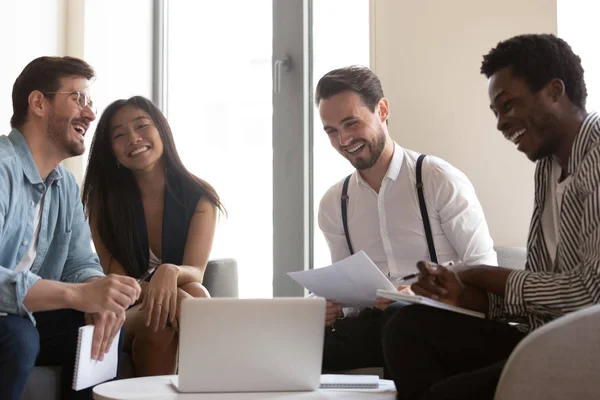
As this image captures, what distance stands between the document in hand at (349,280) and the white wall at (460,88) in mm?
1050

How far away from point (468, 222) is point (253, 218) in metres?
1.69

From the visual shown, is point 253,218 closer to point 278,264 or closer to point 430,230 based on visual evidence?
point 278,264

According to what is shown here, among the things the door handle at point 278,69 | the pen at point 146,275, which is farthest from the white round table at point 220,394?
the door handle at point 278,69

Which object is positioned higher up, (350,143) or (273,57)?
(273,57)

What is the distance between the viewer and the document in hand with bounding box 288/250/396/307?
187 centimetres

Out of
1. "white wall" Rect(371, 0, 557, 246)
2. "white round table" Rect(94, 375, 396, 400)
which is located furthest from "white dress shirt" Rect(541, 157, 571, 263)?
"white wall" Rect(371, 0, 557, 246)

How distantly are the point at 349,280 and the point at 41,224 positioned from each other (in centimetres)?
105

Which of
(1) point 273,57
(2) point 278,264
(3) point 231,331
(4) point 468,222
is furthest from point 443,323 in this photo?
(1) point 273,57

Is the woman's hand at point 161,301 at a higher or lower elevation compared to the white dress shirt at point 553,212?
lower

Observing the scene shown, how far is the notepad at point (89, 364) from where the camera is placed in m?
1.89

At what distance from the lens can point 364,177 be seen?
2.77m

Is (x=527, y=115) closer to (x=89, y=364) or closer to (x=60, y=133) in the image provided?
(x=89, y=364)

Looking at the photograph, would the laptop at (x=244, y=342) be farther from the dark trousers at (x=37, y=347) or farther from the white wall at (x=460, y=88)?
the white wall at (x=460, y=88)

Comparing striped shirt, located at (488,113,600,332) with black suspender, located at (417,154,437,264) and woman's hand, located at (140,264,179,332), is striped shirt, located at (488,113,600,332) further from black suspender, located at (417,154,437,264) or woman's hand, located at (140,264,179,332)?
woman's hand, located at (140,264,179,332)
